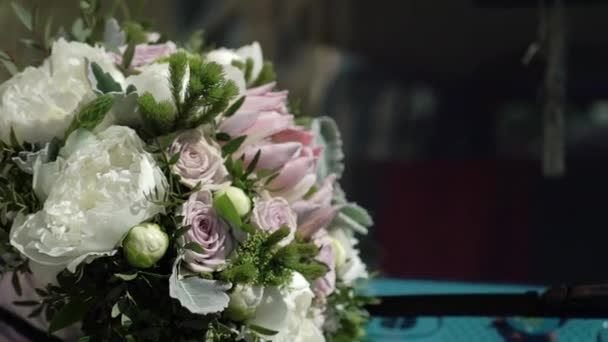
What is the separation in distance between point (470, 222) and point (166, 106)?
5.58ft

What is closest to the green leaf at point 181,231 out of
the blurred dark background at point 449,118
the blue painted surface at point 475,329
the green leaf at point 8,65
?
the green leaf at point 8,65

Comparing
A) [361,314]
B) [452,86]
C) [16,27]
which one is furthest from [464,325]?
[452,86]

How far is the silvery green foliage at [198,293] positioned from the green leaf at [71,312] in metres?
0.07

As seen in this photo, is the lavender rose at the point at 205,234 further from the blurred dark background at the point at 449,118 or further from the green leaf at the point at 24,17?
the blurred dark background at the point at 449,118

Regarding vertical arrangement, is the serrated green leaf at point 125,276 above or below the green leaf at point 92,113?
below

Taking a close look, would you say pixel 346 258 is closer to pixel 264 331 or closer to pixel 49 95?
pixel 264 331

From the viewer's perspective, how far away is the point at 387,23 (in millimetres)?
2104

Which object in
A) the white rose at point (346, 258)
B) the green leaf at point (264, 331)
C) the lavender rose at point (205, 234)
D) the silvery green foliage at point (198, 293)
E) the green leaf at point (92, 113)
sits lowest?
the white rose at point (346, 258)

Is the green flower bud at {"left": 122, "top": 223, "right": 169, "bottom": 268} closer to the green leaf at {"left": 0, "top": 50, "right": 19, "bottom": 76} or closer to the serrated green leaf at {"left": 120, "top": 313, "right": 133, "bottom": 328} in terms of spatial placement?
the serrated green leaf at {"left": 120, "top": 313, "right": 133, "bottom": 328}

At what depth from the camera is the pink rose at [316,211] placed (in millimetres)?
582

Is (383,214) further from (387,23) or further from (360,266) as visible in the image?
(360,266)

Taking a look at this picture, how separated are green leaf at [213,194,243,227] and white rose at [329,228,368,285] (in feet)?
0.52

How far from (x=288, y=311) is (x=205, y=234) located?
0.09 m

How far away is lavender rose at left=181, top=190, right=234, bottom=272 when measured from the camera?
1.65 ft
